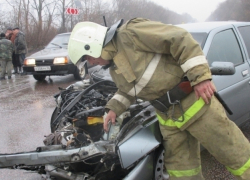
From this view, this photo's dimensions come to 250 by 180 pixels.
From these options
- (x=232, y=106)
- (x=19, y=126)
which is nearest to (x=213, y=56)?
(x=232, y=106)

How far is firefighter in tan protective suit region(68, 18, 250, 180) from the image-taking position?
5.66 ft

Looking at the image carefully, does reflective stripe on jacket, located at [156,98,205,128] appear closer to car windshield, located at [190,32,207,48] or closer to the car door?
the car door

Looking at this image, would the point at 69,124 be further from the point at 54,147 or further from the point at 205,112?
the point at 205,112

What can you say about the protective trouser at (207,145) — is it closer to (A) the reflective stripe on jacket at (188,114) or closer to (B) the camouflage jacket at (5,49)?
(A) the reflective stripe on jacket at (188,114)

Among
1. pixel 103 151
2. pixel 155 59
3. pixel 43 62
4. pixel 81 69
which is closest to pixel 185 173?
pixel 103 151

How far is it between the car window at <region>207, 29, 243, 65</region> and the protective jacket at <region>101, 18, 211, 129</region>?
3.49ft

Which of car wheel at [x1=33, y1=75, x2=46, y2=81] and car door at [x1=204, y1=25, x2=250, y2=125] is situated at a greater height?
car door at [x1=204, y1=25, x2=250, y2=125]

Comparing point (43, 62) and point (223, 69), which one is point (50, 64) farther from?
point (223, 69)

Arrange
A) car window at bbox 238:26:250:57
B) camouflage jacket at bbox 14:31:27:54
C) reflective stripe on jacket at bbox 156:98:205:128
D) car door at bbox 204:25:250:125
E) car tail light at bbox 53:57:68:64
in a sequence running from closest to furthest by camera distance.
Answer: reflective stripe on jacket at bbox 156:98:205:128, car door at bbox 204:25:250:125, car window at bbox 238:26:250:57, car tail light at bbox 53:57:68:64, camouflage jacket at bbox 14:31:27:54

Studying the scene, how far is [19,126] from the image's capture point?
448 centimetres

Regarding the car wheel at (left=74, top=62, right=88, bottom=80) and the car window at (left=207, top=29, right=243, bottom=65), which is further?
the car window at (left=207, top=29, right=243, bottom=65)

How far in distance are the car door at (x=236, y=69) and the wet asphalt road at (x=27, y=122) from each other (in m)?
0.60

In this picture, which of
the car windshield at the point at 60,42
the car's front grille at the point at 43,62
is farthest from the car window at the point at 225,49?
the car windshield at the point at 60,42

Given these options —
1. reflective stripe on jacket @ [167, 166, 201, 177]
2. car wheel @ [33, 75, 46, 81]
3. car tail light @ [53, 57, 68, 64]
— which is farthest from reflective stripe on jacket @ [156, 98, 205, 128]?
car wheel @ [33, 75, 46, 81]
